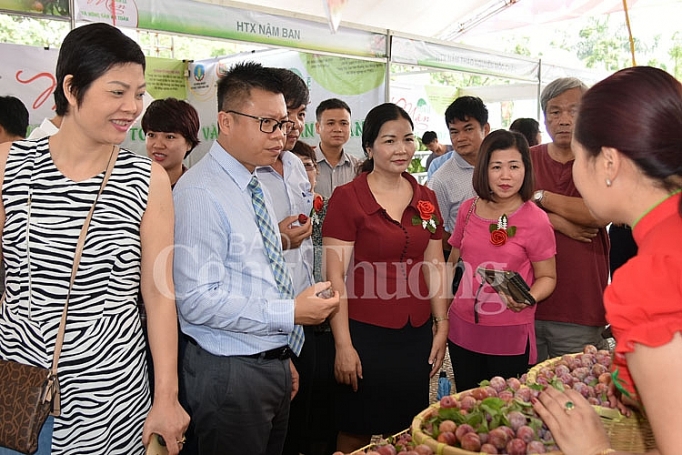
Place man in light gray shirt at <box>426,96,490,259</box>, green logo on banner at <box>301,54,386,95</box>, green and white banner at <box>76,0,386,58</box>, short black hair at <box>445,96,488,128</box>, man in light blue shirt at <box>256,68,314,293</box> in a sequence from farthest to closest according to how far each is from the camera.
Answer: green logo on banner at <box>301,54,386,95</box>
short black hair at <box>445,96,488,128</box>
man in light gray shirt at <box>426,96,490,259</box>
green and white banner at <box>76,0,386,58</box>
man in light blue shirt at <box>256,68,314,293</box>

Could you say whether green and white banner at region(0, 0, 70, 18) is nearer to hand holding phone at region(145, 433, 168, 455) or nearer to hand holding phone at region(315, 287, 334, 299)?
hand holding phone at region(315, 287, 334, 299)

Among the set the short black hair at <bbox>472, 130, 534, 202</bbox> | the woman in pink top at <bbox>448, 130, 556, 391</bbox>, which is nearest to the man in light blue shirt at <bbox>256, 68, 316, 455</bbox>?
the woman in pink top at <bbox>448, 130, 556, 391</bbox>

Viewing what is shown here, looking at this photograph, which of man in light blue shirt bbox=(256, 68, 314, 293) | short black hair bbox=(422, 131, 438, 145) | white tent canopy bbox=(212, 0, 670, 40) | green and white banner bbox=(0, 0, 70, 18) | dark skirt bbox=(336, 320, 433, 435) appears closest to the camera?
man in light blue shirt bbox=(256, 68, 314, 293)

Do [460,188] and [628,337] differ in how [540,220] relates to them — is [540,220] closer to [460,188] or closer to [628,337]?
[460,188]

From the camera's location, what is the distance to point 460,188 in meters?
3.48

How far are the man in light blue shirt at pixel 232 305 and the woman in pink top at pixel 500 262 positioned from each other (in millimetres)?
974

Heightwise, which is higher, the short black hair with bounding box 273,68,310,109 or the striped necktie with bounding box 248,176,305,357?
the short black hair with bounding box 273,68,310,109

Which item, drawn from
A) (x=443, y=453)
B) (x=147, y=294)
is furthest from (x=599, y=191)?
(x=147, y=294)

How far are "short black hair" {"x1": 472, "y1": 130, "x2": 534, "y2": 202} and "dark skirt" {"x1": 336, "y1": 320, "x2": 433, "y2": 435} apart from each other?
26.8 inches

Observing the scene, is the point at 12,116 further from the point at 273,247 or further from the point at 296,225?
the point at 273,247

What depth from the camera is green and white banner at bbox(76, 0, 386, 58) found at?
3.35m

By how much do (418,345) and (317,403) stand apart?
68 cm

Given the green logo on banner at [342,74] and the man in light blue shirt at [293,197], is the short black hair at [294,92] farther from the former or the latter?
the green logo on banner at [342,74]

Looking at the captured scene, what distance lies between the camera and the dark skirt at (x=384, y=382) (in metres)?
2.57
